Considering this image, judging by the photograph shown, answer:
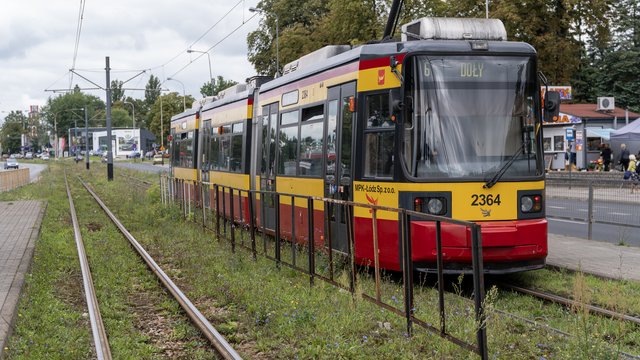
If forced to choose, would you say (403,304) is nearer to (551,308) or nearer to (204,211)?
(551,308)

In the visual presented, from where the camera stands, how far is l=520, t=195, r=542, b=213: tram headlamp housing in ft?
30.1

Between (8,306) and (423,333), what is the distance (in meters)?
4.55

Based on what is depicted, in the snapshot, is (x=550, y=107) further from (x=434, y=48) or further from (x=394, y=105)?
(x=394, y=105)

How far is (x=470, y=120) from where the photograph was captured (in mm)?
9117

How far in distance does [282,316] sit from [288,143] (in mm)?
5853

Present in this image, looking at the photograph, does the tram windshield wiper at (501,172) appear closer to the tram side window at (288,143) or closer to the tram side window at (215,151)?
the tram side window at (288,143)

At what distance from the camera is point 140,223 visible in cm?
1909

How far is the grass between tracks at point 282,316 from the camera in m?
6.21

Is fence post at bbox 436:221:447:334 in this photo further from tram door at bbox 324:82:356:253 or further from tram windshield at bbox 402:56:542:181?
tram door at bbox 324:82:356:253

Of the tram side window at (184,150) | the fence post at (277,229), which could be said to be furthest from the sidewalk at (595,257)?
the tram side window at (184,150)

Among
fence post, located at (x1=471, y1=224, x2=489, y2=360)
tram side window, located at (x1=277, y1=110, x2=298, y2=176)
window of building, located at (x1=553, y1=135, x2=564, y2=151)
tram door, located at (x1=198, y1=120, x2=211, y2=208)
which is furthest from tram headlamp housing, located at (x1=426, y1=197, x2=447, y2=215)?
window of building, located at (x1=553, y1=135, x2=564, y2=151)

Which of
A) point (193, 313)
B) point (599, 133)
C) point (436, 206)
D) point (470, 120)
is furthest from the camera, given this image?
point (599, 133)

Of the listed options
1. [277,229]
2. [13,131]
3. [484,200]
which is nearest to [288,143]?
[277,229]

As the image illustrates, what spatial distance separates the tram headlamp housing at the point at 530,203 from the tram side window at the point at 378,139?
66.2 inches
